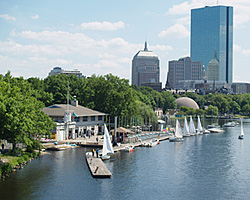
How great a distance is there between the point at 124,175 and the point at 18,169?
16.5 metres

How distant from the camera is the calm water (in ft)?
163

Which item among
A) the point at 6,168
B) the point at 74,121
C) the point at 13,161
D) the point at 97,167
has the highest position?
the point at 74,121

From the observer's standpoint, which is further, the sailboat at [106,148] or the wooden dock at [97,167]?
the sailboat at [106,148]

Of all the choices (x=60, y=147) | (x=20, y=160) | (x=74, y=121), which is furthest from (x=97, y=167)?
(x=74, y=121)

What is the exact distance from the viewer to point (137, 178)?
5812 centimetres

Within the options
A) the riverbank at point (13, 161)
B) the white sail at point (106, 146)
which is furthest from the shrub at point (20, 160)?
the white sail at point (106, 146)

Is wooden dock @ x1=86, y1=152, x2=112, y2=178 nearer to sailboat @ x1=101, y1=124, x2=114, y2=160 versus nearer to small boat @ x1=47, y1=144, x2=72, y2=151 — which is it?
sailboat @ x1=101, y1=124, x2=114, y2=160

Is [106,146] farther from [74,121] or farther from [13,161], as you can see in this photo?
[74,121]

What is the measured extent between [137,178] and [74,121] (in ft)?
141

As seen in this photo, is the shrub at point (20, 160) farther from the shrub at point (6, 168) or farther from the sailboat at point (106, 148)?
the sailboat at point (106, 148)

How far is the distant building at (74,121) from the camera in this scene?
91938 millimetres

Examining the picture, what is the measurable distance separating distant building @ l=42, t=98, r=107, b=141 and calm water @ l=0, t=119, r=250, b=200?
39.8 feet

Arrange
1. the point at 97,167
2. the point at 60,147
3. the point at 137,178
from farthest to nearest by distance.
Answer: the point at 60,147 → the point at 97,167 → the point at 137,178

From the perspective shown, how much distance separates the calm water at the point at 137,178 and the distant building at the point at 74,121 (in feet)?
39.8
